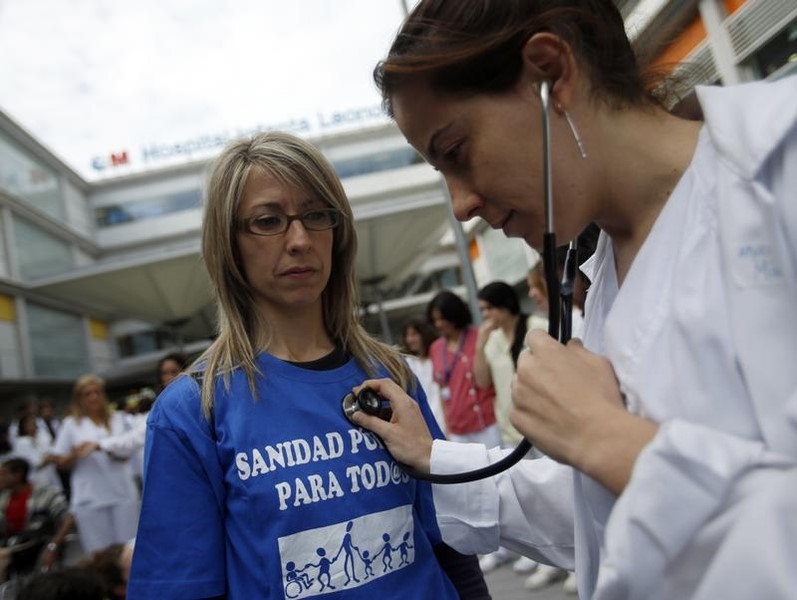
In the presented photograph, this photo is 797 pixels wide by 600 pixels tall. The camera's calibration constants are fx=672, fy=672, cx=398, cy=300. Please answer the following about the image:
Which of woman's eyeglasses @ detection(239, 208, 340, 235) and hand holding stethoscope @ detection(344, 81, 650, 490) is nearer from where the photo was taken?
hand holding stethoscope @ detection(344, 81, 650, 490)

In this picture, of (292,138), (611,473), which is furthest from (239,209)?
(611,473)

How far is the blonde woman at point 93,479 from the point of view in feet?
18.0

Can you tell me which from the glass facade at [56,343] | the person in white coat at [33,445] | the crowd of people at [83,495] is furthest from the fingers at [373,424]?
the glass facade at [56,343]

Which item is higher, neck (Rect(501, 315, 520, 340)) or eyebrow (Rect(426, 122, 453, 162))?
eyebrow (Rect(426, 122, 453, 162))

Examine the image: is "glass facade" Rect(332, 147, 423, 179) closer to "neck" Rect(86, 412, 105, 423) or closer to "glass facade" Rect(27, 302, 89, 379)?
"glass facade" Rect(27, 302, 89, 379)

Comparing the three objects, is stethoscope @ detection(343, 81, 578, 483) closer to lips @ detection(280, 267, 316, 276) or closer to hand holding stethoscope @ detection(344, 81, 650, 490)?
hand holding stethoscope @ detection(344, 81, 650, 490)

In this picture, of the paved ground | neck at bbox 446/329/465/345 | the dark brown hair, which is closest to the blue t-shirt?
the dark brown hair

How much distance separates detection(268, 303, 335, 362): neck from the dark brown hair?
65 cm

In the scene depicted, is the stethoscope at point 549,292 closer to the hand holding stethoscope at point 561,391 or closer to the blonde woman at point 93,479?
the hand holding stethoscope at point 561,391

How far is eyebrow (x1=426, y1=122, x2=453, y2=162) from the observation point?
1.03 m

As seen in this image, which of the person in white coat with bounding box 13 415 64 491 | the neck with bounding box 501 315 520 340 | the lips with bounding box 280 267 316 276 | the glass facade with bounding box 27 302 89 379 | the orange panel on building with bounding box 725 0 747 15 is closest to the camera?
the lips with bounding box 280 267 316 276

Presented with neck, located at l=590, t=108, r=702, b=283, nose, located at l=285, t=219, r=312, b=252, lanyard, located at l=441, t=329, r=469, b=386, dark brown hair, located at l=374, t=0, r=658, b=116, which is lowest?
lanyard, located at l=441, t=329, r=469, b=386

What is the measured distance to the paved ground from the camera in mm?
3988

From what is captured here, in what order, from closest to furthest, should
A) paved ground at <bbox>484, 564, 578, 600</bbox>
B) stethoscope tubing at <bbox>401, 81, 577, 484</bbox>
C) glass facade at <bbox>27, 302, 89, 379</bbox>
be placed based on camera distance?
A: stethoscope tubing at <bbox>401, 81, 577, 484</bbox>, paved ground at <bbox>484, 564, 578, 600</bbox>, glass facade at <bbox>27, 302, 89, 379</bbox>
